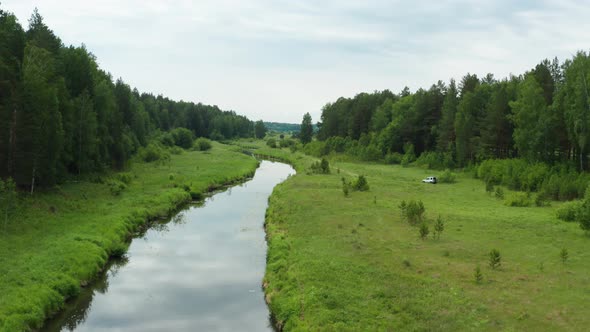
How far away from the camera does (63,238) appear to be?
35.8 meters

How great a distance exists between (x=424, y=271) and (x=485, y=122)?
6236 cm

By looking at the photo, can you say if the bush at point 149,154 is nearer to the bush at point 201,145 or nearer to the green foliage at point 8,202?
the bush at point 201,145

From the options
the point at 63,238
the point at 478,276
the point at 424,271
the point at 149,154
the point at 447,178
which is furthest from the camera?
the point at 149,154

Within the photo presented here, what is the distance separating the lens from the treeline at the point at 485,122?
6186cm

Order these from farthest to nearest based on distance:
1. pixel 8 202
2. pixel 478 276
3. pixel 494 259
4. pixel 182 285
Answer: pixel 8 202
pixel 182 285
pixel 494 259
pixel 478 276

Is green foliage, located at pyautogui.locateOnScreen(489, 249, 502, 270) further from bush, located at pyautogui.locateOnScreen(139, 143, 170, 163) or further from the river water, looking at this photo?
bush, located at pyautogui.locateOnScreen(139, 143, 170, 163)

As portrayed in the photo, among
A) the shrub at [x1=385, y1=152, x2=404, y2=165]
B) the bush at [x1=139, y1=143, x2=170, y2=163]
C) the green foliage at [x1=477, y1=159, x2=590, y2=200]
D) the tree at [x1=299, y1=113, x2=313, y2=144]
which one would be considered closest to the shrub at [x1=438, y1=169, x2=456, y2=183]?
the green foliage at [x1=477, y1=159, x2=590, y2=200]

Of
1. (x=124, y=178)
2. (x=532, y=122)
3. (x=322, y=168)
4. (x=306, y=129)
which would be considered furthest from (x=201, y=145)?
(x=532, y=122)

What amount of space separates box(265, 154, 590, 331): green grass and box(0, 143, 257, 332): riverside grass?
495 inches

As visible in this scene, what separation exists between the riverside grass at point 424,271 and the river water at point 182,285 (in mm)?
1949

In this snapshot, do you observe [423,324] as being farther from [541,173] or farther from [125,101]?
[125,101]

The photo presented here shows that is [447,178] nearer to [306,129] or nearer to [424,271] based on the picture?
[424,271]

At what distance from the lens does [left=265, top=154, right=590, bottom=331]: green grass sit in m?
22.7

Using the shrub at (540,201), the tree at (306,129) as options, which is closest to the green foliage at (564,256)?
the shrub at (540,201)
